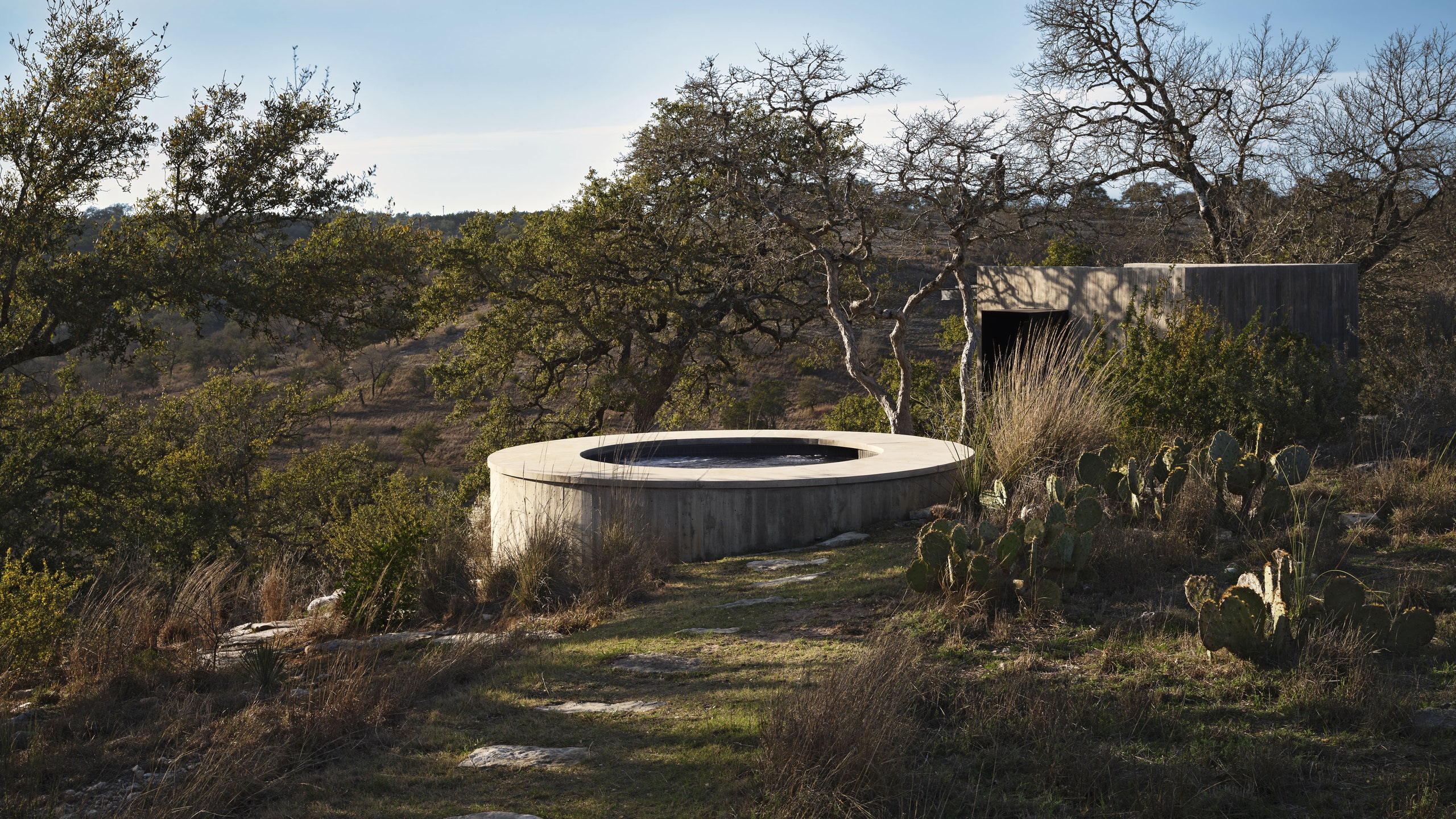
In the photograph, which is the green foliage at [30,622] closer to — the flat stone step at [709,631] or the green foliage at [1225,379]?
the flat stone step at [709,631]

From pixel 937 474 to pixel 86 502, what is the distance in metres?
8.61

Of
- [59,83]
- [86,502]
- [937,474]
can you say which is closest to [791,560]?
[937,474]

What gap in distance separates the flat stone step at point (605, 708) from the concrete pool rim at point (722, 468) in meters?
3.00

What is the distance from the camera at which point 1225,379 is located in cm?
816

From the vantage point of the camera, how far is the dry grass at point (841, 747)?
8.79ft

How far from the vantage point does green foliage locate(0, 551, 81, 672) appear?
4.93 metres

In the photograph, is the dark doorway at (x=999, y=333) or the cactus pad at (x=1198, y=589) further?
the dark doorway at (x=999, y=333)

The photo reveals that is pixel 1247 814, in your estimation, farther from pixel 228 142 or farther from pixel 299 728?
pixel 228 142

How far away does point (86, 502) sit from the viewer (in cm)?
1030

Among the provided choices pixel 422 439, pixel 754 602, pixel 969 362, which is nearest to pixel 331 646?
pixel 754 602

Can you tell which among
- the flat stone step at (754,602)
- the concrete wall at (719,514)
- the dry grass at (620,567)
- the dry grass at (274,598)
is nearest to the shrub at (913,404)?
the concrete wall at (719,514)

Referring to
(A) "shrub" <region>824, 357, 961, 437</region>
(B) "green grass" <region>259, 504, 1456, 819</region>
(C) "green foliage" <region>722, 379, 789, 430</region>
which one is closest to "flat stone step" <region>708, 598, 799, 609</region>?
(B) "green grass" <region>259, 504, 1456, 819</region>

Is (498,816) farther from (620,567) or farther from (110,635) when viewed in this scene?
(110,635)

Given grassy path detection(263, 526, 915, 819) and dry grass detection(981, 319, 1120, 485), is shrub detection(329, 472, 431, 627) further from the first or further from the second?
dry grass detection(981, 319, 1120, 485)
